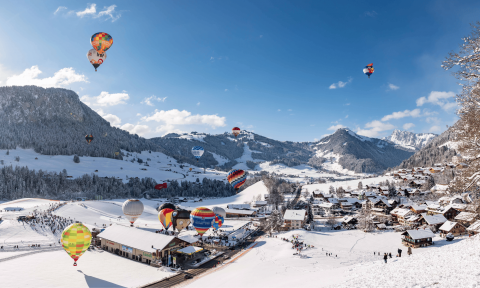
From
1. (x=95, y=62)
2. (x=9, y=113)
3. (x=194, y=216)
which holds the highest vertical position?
(x=9, y=113)

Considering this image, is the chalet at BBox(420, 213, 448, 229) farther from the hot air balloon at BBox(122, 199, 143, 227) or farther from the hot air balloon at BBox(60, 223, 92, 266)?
the hot air balloon at BBox(60, 223, 92, 266)

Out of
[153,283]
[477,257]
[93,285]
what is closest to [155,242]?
[153,283]

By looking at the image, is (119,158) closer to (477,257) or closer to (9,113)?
(9,113)

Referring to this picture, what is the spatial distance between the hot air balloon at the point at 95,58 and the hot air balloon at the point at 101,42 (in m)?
1.38

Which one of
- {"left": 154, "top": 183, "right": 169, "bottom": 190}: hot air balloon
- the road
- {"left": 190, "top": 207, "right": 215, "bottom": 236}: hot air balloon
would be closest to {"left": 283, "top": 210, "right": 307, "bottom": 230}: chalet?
the road

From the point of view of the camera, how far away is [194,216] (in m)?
40.1

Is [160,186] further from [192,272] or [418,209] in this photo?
[418,209]

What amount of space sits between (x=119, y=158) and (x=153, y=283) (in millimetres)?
181339

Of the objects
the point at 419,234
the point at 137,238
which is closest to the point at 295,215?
the point at 419,234

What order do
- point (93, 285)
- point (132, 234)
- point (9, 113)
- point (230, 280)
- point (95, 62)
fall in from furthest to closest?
1. point (9, 113)
2. point (95, 62)
3. point (132, 234)
4. point (230, 280)
5. point (93, 285)

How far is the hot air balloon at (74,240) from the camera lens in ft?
90.6

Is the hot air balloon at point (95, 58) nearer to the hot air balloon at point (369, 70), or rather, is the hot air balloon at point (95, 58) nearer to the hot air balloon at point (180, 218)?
the hot air balloon at point (180, 218)

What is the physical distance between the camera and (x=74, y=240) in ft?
90.8

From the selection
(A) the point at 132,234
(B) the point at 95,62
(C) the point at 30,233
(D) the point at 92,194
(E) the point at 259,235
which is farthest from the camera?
(D) the point at 92,194
